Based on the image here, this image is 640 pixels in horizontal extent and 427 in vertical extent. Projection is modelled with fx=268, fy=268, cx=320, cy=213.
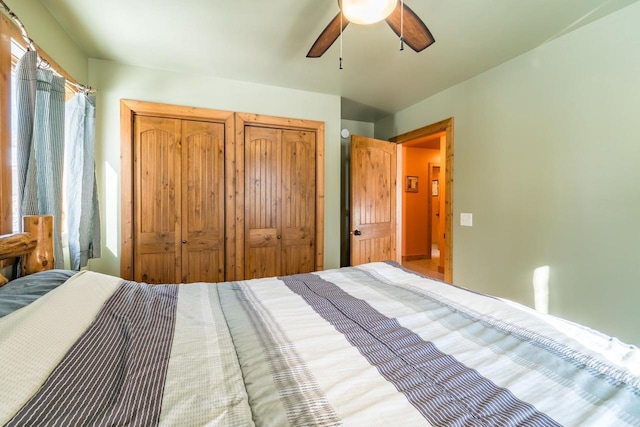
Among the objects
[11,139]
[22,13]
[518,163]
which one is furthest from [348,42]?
[11,139]

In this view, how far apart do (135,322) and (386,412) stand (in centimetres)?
95

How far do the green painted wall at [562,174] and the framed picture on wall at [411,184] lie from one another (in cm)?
283

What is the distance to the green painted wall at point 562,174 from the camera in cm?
175

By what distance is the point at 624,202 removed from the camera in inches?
69.2

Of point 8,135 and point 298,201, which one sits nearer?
point 8,135

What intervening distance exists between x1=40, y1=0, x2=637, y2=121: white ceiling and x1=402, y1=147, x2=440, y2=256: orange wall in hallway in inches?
117

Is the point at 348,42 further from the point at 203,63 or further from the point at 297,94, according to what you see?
the point at 203,63

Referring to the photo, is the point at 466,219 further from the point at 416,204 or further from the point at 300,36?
the point at 416,204

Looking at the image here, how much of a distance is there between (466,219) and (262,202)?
2.21 metres

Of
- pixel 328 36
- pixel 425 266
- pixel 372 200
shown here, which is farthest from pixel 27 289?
pixel 425 266

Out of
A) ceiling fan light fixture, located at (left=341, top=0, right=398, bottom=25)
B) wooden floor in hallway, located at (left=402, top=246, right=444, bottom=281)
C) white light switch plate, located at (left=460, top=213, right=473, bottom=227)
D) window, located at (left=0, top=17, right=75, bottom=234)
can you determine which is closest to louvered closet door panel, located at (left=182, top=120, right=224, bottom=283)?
window, located at (left=0, top=17, right=75, bottom=234)

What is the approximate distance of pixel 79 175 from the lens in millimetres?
1948

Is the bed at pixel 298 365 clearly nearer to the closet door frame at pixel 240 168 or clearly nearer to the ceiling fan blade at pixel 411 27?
the ceiling fan blade at pixel 411 27

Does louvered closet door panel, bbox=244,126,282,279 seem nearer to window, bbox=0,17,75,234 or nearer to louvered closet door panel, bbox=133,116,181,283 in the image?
louvered closet door panel, bbox=133,116,181,283
